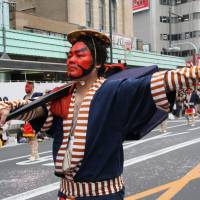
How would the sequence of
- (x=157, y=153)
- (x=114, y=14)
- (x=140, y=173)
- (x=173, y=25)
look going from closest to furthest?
1. (x=140, y=173)
2. (x=157, y=153)
3. (x=114, y=14)
4. (x=173, y=25)

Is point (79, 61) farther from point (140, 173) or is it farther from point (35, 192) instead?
point (140, 173)

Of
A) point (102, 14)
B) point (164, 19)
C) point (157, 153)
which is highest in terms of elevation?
point (164, 19)

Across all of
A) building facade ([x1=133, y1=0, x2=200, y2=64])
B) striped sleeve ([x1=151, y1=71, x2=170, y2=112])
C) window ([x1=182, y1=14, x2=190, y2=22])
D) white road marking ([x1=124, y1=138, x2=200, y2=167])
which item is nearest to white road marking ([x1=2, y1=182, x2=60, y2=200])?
white road marking ([x1=124, y1=138, x2=200, y2=167])

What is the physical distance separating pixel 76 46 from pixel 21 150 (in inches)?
401

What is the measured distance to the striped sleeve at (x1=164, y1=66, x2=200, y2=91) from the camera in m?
2.38

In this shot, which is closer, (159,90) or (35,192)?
(159,90)

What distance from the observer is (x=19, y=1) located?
47.1 metres

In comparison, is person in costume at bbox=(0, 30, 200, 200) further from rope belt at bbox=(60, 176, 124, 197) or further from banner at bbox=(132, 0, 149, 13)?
banner at bbox=(132, 0, 149, 13)

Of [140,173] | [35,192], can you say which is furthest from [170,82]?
[140,173]

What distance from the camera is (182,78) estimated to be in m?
2.41

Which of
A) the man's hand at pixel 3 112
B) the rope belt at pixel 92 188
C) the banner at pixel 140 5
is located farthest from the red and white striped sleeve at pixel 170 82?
the banner at pixel 140 5

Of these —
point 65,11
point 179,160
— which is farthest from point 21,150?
point 65,11

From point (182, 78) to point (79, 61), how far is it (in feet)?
2.29

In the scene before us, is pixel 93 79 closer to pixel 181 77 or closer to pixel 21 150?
pixel 181 77
